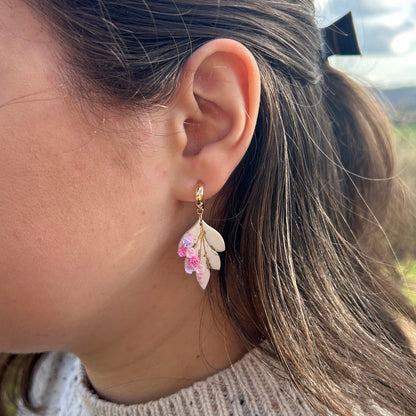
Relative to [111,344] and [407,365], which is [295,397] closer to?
[407,365]

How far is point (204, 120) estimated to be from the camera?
1.04m

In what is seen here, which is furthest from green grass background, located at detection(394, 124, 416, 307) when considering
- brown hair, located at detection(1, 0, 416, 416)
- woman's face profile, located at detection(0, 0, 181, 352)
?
woman's face profile, located at detection(0, 0, 181, 352)

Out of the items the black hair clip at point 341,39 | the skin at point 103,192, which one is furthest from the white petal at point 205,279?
the black hair clip at point 341,39

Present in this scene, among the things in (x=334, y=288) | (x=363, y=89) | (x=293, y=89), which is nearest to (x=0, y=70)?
(x=293, y=89)

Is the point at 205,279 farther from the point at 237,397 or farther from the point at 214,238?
the point at 237,397

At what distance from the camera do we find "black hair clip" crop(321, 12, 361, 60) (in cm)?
128

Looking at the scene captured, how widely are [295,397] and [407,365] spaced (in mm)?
284

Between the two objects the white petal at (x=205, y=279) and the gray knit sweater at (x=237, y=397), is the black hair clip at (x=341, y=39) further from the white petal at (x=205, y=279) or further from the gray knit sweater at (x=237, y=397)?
the gray knit sweater at (x=237, y=397)

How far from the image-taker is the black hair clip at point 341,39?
1.28 m

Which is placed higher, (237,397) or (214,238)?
(214,238)

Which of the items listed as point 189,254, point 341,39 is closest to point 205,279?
point 189,254

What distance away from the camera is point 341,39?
4.25 ft

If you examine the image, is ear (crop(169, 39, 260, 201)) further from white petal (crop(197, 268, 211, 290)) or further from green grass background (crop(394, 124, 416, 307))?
green grass background (crop(394, 124, 416, 307))

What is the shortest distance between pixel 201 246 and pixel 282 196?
223 millimetres
